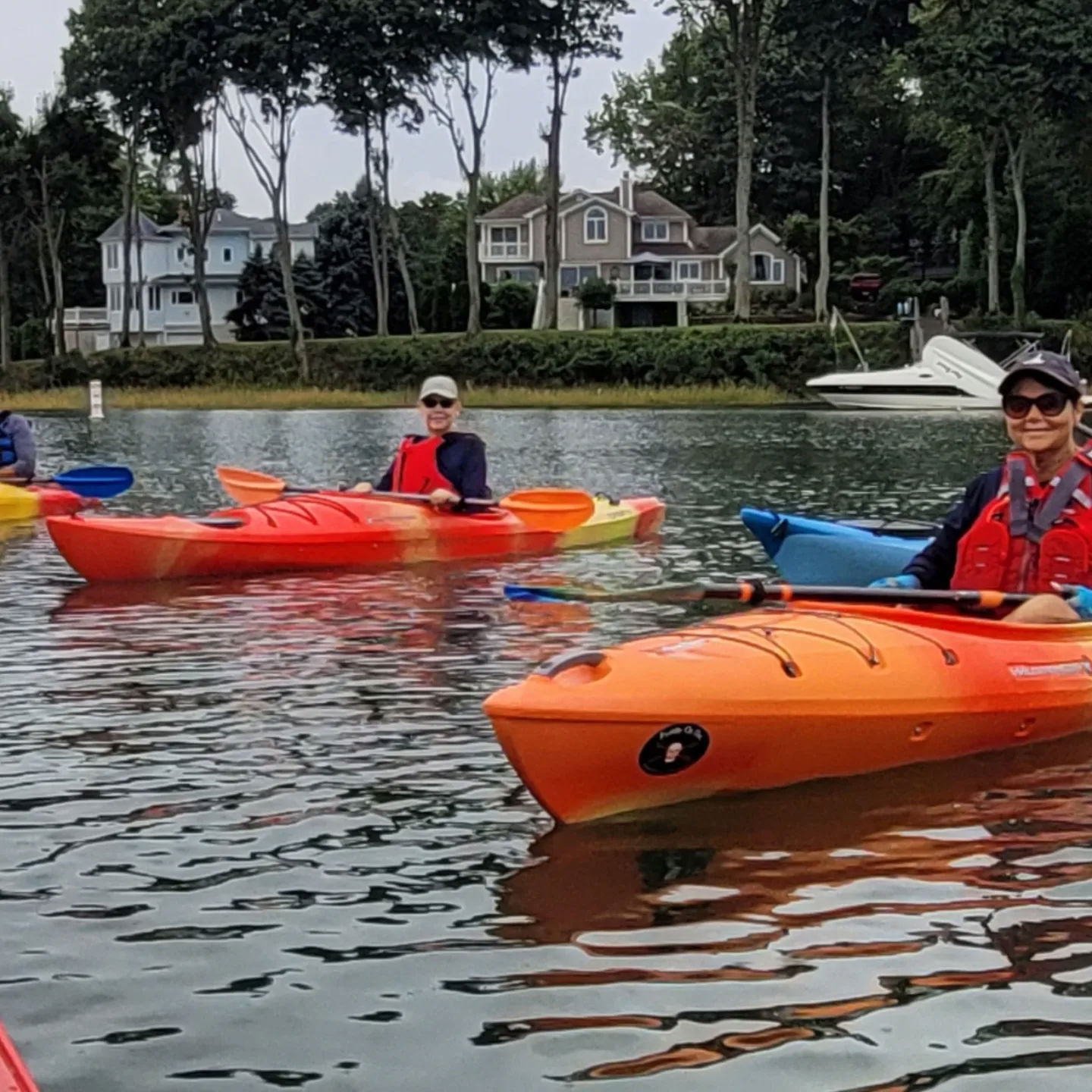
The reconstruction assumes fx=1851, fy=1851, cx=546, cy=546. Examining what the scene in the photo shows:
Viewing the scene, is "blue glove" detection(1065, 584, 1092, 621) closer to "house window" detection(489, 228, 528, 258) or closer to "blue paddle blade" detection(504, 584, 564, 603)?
"blue paddle blade" detection(504, 584, 564, 603)

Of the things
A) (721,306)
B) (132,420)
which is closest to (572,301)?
(721,306)

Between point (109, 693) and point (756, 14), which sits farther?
point (756, 14)

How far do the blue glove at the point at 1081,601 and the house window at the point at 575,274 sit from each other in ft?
222

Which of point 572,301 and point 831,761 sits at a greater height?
point 572,301

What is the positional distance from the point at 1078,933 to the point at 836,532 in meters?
6.00

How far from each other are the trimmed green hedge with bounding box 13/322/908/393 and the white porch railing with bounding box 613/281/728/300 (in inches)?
741

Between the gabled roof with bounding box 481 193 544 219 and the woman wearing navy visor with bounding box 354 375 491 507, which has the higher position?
the gabled roof with bounding box 481 193 544 219

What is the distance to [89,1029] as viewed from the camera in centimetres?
433

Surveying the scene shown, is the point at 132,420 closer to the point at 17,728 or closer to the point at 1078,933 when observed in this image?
the point at 17,728

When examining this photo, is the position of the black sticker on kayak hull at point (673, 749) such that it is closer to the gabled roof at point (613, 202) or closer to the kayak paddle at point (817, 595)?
the kayak paddle at point (817, 595)

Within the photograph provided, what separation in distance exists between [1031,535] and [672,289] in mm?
63136

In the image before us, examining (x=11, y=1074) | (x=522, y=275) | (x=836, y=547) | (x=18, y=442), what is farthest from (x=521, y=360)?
(x=11, y=1074)

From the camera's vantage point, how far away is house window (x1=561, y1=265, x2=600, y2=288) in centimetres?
7456

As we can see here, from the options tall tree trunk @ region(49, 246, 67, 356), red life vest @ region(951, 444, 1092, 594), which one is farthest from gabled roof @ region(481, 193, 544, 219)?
red life vest @ region(951, 444, 1092, 594)
